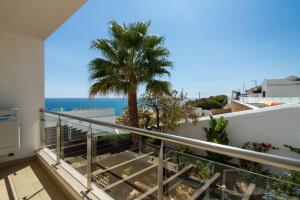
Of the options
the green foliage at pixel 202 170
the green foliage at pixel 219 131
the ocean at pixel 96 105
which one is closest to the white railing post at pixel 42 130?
the ocean at pixel 96 105

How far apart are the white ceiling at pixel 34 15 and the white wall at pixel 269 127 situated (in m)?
5.89

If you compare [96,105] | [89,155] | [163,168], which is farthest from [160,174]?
[96,105]

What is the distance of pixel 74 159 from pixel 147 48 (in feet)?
14.2

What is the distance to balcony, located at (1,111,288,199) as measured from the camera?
3.82ft

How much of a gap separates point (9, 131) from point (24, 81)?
1.01m

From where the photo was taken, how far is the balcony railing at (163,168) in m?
1.10

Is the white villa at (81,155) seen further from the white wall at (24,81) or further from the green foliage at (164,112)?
the green foliage at (164,112)

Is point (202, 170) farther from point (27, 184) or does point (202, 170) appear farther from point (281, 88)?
point (281, 88)

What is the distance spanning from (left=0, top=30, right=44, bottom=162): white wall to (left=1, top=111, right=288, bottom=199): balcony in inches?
29.7

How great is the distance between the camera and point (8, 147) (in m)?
3.46

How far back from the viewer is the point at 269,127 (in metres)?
6.22

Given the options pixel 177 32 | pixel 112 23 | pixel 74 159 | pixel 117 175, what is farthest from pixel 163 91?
pixel 177 32

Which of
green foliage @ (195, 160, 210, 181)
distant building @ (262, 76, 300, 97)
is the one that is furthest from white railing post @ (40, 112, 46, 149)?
distant building @ (262, 76, 300, 97)

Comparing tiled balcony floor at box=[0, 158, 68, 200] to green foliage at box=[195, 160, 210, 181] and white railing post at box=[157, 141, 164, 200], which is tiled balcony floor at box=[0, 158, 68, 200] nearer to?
white railing post at box=[157, 141, 164, 200]
